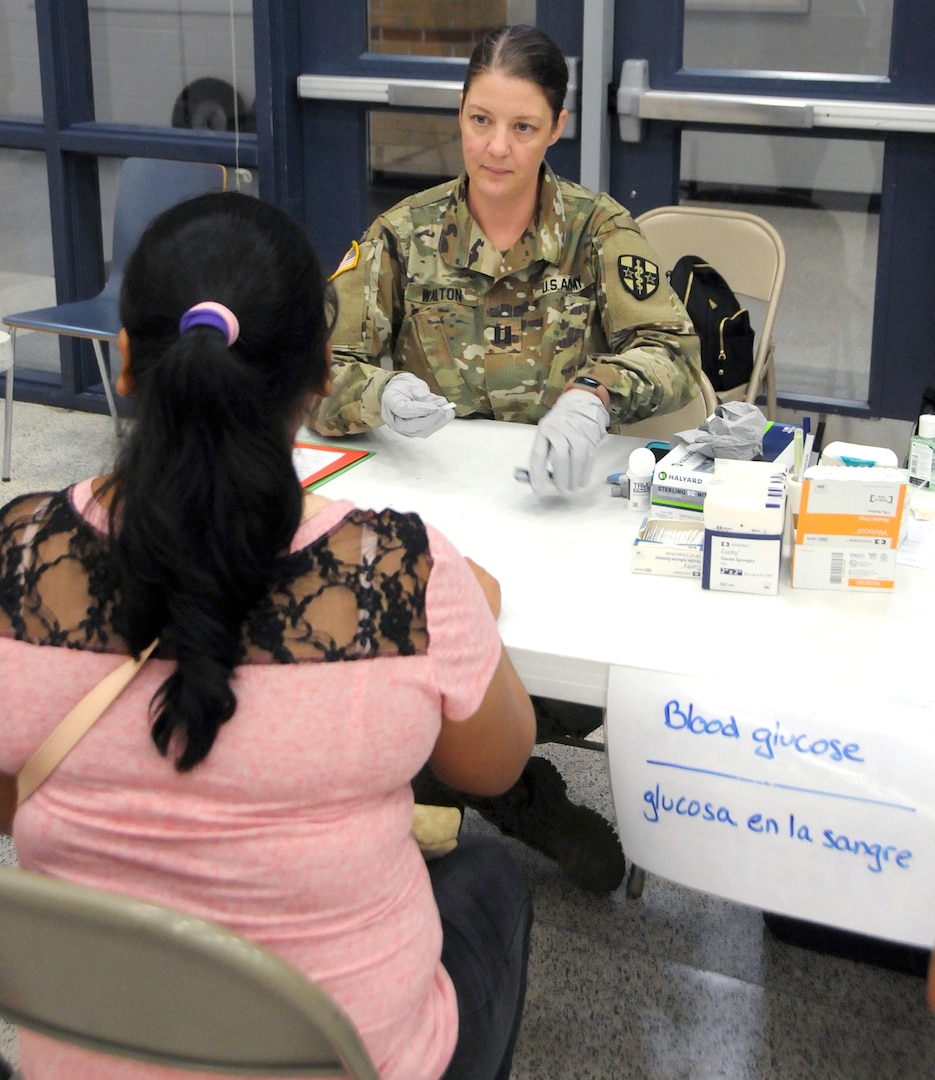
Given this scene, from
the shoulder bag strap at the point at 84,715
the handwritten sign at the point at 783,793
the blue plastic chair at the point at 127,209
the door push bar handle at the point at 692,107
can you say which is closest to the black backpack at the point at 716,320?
the door push bar handle at the point at 692,107

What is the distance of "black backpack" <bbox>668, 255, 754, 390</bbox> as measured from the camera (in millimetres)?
2730

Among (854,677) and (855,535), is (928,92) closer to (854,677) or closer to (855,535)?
(855,535)

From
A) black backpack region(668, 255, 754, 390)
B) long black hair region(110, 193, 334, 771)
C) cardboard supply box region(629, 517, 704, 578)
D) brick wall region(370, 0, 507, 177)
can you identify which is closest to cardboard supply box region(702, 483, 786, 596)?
cardboard supply box region(629, 517, 704, 578)

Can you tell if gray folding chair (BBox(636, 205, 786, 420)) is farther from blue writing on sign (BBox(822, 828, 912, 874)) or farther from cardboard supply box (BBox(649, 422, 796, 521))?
blue writing on sign (BBox(822, 828, 912, 874))

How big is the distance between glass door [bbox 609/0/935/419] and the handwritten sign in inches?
88.5

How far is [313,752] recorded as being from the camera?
2.68 ft

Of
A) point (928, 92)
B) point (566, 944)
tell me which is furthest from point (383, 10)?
point (566, 944)

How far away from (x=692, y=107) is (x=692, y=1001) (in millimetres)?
2263

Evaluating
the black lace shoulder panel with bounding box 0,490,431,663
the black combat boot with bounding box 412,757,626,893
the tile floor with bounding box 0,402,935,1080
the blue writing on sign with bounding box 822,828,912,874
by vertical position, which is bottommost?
the tile floor with bounding box 0,402,935,1080

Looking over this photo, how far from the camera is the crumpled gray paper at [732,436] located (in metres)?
1.50

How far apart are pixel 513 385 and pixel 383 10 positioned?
192cm

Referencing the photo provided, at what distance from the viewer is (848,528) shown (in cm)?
128

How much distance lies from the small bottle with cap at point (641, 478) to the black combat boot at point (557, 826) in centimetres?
51

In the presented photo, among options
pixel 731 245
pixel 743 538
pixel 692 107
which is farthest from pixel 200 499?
pixel 692 107
